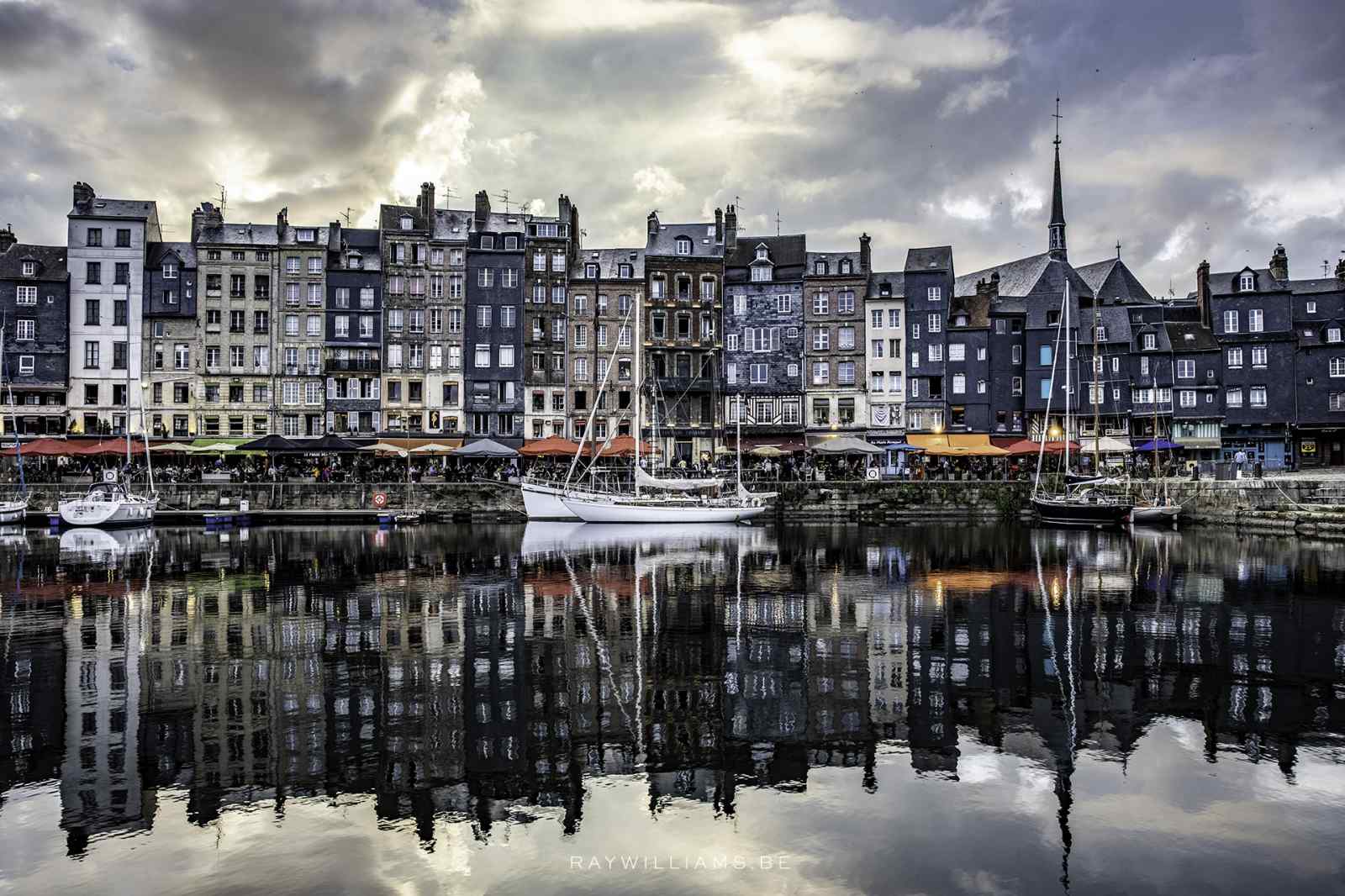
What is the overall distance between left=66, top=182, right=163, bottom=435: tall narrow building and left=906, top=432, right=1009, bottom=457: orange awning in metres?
57.2

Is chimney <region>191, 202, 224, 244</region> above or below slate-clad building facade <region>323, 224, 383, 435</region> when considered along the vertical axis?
above

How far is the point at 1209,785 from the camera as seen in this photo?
467 inches

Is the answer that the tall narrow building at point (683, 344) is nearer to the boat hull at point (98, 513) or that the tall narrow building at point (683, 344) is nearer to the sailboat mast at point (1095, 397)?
the sailboat mast at point (1095, 397)

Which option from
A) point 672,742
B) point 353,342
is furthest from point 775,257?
point 672,742

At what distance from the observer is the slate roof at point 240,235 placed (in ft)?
227

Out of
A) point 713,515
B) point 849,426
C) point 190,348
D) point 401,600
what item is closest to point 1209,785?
point 401,600

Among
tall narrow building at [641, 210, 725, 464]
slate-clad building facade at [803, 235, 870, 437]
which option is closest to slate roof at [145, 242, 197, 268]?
tall narrow building at [641, 210, 725, 464]

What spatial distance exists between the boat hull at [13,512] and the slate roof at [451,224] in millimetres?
32297

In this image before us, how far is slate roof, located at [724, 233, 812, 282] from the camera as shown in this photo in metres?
72.6

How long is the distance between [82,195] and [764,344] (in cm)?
5286

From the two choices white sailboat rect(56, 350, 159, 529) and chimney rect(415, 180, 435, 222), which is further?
chimney rect(415, 180, 435, 222)

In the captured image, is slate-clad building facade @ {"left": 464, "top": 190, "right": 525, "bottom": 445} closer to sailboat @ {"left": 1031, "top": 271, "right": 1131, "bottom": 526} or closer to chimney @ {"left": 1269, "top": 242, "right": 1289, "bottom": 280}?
sailboat @ {"left": 1031, "top": 271, "right": 1131, "bottom": 526}

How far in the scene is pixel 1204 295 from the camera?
73.3m

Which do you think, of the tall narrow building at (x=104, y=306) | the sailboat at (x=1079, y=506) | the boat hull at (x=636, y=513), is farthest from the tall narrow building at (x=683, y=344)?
the tall narrow building at (x=104, y=306)
